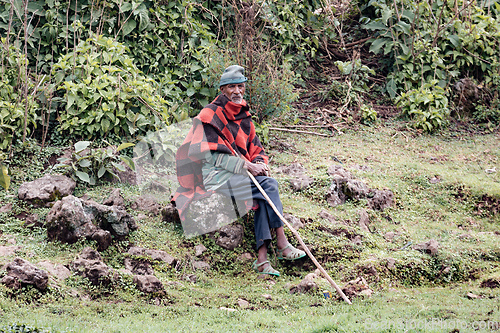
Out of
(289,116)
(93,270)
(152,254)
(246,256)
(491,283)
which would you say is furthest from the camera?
(289,116)

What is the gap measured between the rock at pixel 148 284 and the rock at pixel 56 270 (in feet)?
1.88

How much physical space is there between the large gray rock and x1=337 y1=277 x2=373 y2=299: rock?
2.25 m

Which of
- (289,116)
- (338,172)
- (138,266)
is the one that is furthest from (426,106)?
(138,266)

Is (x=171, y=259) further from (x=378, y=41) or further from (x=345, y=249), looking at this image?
(x=378, y=41)

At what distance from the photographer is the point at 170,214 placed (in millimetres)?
5453

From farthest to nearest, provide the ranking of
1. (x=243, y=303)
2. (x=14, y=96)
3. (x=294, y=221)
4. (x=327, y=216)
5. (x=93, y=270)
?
(x=14, y=96)
(x=327, y=216)
(x=294, y=221)
(x=243, y=303)
(x=93, y=270)

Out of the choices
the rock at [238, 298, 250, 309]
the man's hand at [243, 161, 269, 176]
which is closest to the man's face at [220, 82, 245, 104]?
the man's hand at [243, 161, 269, 176]

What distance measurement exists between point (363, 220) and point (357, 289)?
164cm

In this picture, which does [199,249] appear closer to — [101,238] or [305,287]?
[101,238]

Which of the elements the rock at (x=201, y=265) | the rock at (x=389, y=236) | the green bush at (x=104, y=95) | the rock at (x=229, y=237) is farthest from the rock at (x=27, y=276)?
the rock at (x=389, y=236)

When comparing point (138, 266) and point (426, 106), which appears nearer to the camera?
point (138, 266)

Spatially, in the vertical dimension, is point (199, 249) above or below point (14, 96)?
below

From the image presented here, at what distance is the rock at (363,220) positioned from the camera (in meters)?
5.87

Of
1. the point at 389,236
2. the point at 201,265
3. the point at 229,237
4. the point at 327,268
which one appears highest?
the point at 229,237
